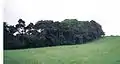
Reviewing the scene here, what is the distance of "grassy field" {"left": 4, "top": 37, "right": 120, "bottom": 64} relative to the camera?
6.22ft

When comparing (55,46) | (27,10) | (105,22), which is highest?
(27,10)

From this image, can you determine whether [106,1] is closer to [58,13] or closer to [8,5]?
[58,13]

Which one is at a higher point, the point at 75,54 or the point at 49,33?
the point at 49,33

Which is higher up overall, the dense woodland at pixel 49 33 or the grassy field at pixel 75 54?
the dense woodland at pixel 49 33

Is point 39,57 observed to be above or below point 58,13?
below

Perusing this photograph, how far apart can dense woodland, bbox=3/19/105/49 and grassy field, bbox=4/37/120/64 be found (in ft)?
0.16

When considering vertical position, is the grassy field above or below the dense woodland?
below

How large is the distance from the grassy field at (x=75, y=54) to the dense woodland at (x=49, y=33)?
0.16 feet

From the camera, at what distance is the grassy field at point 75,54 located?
1.90 meters

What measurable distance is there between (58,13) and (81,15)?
213mm

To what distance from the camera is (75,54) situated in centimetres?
191

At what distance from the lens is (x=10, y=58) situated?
193cm

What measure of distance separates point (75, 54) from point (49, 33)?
30 centimetres

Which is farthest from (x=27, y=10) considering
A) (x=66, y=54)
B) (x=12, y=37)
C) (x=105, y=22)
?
(x=105, y=22)
